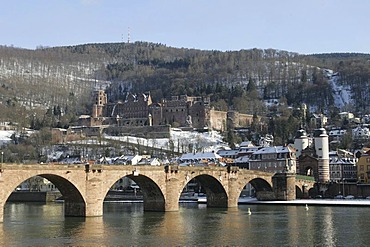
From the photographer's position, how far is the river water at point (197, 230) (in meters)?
39.9

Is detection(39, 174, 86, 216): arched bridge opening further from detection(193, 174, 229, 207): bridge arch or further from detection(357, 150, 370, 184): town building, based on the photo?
detection(357, 150, 370, 184): town building

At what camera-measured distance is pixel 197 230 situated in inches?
1844

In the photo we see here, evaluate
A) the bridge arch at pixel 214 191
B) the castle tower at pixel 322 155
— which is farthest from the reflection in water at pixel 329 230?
the castle tower at pixel 322 155

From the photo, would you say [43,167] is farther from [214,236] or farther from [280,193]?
[280,193]

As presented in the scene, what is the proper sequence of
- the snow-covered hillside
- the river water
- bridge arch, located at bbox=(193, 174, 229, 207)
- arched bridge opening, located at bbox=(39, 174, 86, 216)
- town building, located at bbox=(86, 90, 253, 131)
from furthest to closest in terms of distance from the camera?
town building, located at bbox=(86, 90, 253, 131) → the snow-covered hillside → bridge arch, located at bbox=(193, 174, 229, 207) → arched bridge opening, located at bbox=(39, 174, 86, 216) → the river water

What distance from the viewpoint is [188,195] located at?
334ft

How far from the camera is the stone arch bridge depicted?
5069 cm

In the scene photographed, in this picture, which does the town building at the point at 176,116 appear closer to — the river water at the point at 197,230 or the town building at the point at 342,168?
the town building at the point at 342,168

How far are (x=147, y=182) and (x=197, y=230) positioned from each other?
1676 centimetres

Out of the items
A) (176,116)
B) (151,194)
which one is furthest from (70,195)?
(176,116)

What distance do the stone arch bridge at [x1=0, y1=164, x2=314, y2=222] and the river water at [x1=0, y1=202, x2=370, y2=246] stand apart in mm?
1801

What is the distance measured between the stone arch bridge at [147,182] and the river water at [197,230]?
1.80 metres

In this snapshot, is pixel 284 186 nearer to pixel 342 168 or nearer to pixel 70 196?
pixel 342 168

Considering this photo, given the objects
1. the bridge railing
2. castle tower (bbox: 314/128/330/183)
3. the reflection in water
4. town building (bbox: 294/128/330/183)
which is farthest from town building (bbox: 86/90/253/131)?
the reflection in water
